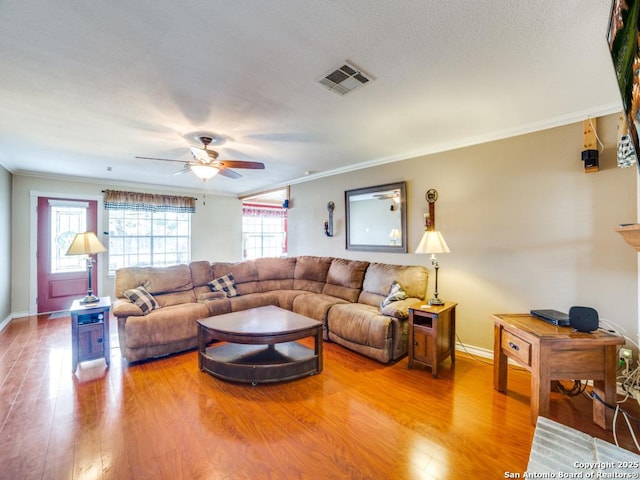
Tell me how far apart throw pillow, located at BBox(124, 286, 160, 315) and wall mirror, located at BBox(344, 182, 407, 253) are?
9.28ft

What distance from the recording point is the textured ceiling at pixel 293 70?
4.73 ft

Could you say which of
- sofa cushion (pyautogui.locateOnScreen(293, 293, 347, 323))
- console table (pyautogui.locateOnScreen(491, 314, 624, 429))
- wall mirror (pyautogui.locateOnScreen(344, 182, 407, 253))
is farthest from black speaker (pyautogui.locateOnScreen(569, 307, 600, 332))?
sofa cushion (pyautogui.locateOnScreen(293, 293, 347, 323))

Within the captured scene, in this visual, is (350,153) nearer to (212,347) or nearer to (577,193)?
(577,193)

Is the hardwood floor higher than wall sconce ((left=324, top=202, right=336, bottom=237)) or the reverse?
the reverse

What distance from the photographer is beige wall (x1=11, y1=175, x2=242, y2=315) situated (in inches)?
188

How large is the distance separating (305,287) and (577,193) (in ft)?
11.6

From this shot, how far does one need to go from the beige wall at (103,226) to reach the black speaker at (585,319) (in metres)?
6.55

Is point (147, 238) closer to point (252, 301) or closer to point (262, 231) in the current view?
point (262, 231)

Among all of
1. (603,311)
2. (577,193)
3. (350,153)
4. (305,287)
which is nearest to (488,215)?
(577,193)

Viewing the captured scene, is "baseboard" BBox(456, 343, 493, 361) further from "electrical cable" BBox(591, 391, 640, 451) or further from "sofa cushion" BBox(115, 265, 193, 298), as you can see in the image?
"sofa cushion" BBox(115, 265, 193, 298)

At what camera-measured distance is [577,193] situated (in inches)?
104

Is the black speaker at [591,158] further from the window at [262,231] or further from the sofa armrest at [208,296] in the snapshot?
the window at [262,231]

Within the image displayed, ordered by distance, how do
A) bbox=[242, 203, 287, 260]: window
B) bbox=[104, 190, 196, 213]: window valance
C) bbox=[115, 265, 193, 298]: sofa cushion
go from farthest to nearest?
bbox=[242, 203, 287, 260]: window, bbox=[104, 190, 196, 213]: window valance, bbox=[115, 265, 193, 298]: sofa cushion

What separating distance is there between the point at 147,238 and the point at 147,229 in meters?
0.19
